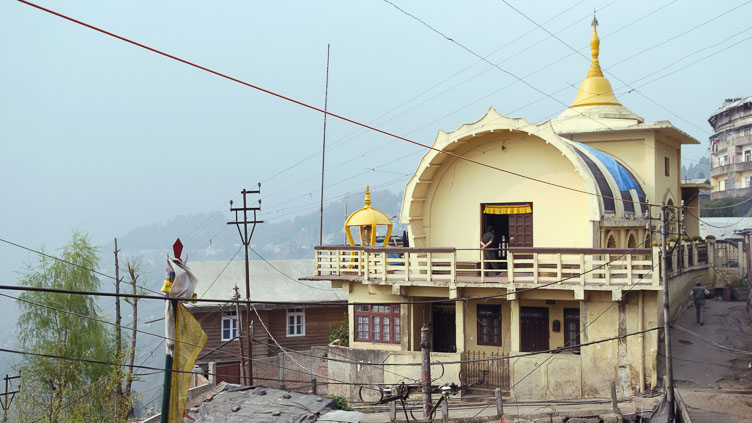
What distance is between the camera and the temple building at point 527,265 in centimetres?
2109

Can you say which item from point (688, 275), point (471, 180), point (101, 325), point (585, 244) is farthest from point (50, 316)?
point (688, 275)

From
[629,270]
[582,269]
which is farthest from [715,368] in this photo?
[582,269]

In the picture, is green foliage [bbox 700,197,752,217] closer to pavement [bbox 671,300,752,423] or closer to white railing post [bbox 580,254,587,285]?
pavement [bbox 671,300,752,423]

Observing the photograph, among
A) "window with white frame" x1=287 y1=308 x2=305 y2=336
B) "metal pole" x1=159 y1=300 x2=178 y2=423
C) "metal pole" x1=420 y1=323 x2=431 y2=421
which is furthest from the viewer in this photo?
"window with white frame" x1=287 y1=308 x2=305 y2=336

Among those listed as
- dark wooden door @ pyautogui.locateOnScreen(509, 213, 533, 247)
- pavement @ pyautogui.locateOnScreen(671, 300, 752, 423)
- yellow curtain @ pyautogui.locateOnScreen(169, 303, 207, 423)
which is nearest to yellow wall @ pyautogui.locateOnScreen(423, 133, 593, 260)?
dark wooden door @ pyautogui.locateOnScreen(509, 213, 533, 247)

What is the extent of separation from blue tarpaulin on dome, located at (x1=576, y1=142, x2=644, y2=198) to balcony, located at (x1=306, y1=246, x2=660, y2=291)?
311 cm

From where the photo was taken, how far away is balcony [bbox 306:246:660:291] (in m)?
20.5

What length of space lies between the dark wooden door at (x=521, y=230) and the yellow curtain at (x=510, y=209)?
11.7 inches

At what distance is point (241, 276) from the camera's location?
4175cm

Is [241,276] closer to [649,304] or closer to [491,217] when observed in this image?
[491,217]

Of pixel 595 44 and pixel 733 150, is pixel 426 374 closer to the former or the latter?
pixel 595 44

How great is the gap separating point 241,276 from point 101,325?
32.9ft

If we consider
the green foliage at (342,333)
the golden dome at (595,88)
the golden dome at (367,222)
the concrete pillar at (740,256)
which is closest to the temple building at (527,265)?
the golden dome at (367,222)

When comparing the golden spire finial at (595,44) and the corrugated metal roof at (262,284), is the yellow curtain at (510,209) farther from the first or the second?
the corrugated metal roof at (262,284)
